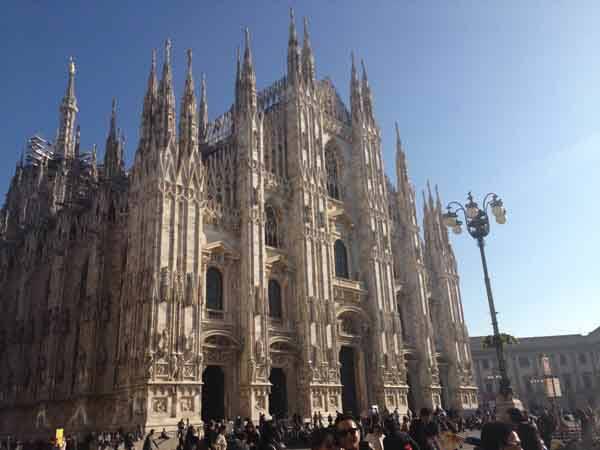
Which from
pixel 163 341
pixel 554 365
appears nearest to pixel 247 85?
pixel 163 341

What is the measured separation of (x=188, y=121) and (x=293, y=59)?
1206cm

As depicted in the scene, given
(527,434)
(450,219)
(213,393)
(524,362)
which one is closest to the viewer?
(527,434)

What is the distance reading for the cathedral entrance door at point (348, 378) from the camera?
1375 inches

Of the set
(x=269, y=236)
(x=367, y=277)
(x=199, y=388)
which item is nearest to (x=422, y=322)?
(x=367, y=277)

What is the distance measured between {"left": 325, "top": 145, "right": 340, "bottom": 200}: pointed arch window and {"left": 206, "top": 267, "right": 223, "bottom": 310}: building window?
13.2m

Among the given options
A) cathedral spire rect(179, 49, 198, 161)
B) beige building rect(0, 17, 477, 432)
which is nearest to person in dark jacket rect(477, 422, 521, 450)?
beige building rect(0, 17, 477, 432)

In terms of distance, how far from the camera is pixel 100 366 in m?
28.0

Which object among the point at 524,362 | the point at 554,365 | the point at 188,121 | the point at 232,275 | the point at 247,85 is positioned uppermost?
the point at 247,85

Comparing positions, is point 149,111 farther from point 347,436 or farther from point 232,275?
point 347,436

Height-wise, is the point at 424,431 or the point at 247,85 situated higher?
the point at 247,85

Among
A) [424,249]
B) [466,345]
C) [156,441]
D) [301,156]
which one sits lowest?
[156,441]

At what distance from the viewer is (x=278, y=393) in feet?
101

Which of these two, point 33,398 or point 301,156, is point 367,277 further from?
point 33,398

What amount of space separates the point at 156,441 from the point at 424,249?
93.8 ft
